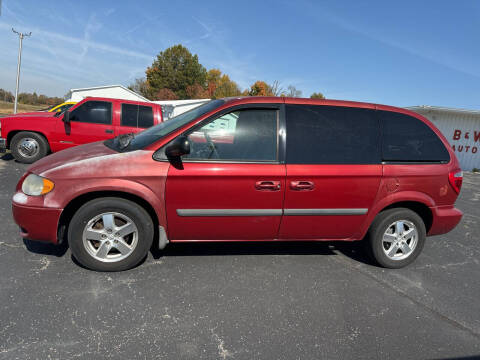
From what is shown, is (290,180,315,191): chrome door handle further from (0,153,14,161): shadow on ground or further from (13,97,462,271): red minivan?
(0,153,14,161): shadow on ground

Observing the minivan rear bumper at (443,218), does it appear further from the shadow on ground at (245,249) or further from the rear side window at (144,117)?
the rear side window at (144,117)

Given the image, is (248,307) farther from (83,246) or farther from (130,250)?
(83,246)

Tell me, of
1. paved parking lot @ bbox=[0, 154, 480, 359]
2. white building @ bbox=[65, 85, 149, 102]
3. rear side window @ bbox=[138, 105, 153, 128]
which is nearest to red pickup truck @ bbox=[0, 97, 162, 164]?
rear side window @ bbox=[138, 105, 153, 128]

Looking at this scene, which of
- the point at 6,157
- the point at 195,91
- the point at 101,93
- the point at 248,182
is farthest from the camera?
the point at 195,91

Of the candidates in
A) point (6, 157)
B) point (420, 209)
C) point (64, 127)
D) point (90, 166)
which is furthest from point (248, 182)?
point (6, 157)

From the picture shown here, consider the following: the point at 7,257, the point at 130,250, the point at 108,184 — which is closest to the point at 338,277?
the point at 130,250

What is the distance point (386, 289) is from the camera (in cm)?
A: 304

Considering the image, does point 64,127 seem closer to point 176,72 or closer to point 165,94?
point 165,94

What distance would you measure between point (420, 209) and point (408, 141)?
810 millimetres

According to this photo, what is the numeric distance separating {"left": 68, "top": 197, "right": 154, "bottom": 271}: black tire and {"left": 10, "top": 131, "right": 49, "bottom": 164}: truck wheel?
6116 millimetres

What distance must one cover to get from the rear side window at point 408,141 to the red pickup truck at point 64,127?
6.32 m

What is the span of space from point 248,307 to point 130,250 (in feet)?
4.11

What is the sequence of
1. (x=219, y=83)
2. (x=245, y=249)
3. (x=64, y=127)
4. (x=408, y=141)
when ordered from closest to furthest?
(x=408, y=141) < (x=245, y=249) < (x=64, y=127) < (x=219, y=83)

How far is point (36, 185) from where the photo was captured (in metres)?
2.76
